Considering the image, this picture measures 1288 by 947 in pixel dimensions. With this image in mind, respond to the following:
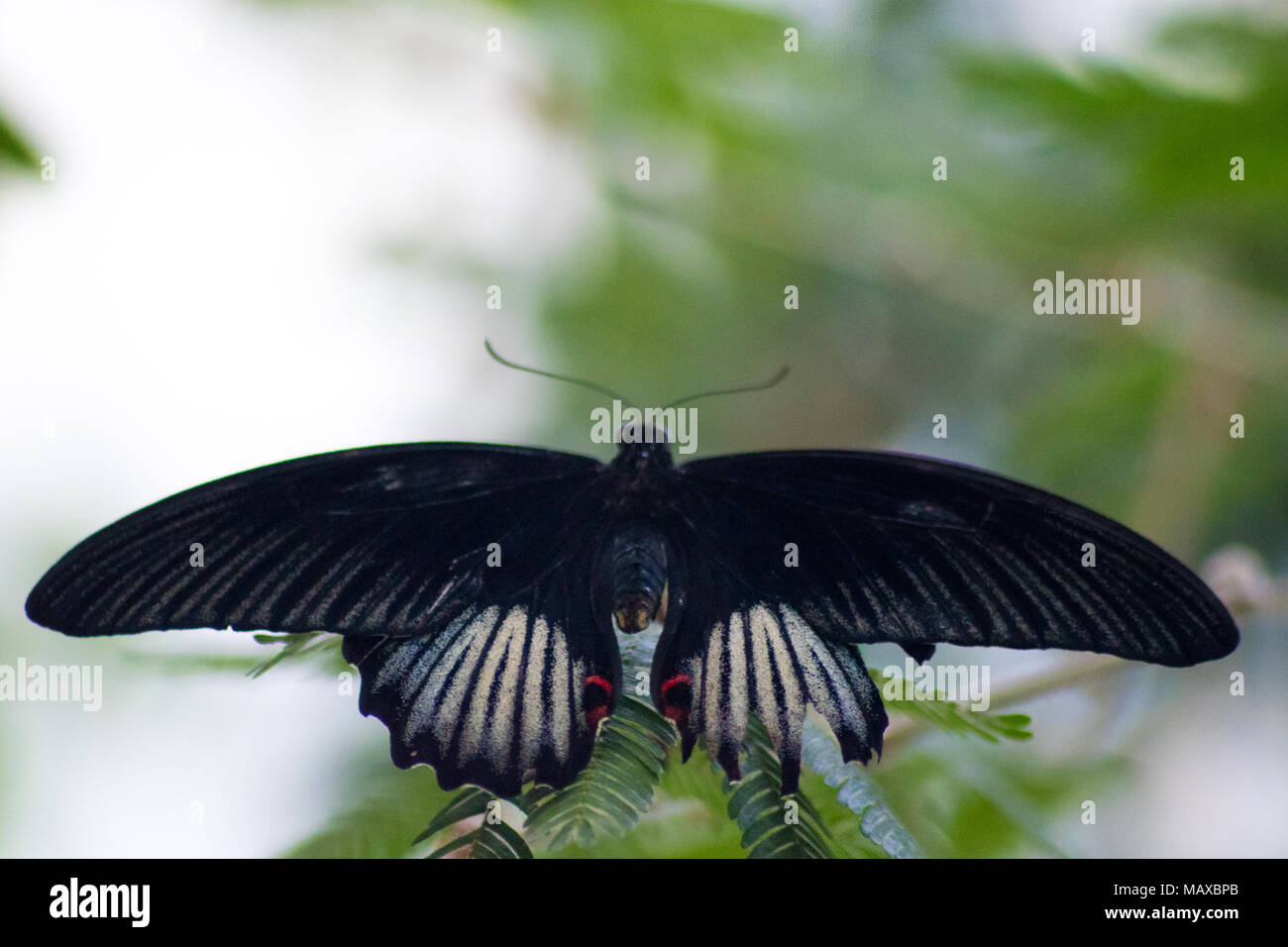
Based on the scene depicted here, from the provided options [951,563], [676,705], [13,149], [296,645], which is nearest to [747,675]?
[676,705]

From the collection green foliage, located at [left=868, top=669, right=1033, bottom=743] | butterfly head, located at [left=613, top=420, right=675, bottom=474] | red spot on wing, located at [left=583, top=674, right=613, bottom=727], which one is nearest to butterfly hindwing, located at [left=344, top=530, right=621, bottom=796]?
red spot on wing, located at [left=583, top=674, right=613, bottom=727]

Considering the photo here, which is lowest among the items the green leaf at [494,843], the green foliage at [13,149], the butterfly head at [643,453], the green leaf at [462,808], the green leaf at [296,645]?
the green leaf at [494,843]

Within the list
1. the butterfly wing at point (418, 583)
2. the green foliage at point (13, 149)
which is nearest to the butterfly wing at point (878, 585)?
the butterfly wing at point (418, 583)

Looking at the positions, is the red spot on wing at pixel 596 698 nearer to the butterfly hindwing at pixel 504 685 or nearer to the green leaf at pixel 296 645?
the butterfly hindwing at pixel 504 685

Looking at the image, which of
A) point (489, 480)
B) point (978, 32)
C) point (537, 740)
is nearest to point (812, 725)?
point (537, 740)

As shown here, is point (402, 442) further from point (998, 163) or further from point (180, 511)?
point (998, 163)

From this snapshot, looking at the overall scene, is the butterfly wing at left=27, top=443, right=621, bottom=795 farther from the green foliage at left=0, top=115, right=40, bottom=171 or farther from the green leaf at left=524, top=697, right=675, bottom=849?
the green foliage at left=0, top=115, right=40, bottom=171

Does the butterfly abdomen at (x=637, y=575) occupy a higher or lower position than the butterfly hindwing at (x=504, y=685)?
higher

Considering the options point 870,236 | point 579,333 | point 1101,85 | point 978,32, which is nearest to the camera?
point 1101,85
